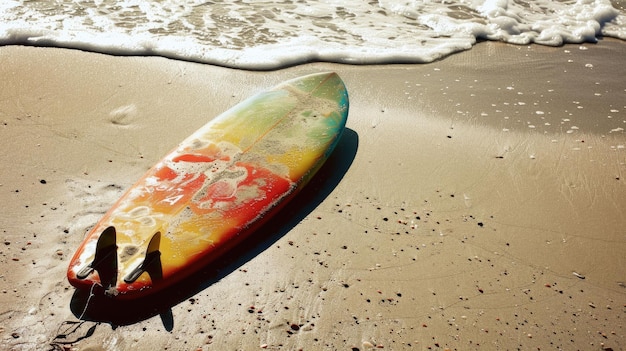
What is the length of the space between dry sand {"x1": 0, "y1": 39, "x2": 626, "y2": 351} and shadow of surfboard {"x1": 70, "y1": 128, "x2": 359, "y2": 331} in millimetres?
10

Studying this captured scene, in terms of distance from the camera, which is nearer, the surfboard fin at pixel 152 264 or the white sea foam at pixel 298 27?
the surfboard fin at pixel 152 264

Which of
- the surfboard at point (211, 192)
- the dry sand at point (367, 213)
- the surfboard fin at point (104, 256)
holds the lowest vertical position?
the dry sand at point (367, 213)

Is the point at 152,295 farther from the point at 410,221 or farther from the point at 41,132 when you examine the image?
the point at 41,132

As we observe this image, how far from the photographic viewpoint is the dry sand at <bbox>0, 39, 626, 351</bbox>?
8.06 feet

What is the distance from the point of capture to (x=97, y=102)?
4.12 m

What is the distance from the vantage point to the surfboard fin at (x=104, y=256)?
2469mm

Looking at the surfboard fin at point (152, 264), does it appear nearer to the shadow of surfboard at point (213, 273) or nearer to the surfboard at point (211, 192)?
the surfboard at point (211, 192)

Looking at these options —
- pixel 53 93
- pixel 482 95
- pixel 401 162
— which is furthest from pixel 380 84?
pixel 53 93

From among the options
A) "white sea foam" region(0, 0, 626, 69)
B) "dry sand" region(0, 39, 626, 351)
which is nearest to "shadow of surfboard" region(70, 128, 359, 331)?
"dry sand" region(0, 39, 626, 351)

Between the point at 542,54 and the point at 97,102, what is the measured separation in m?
4.17

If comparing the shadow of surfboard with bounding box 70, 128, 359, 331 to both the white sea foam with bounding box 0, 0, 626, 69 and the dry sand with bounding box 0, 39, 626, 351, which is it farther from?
the white sea foam with bounding box 0, 0, 626, 69

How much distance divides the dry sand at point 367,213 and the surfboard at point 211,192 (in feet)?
0.39

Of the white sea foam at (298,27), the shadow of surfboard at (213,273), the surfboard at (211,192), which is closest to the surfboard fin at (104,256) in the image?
the surfboard at (211,192)

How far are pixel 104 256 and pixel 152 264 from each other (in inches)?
8.4
